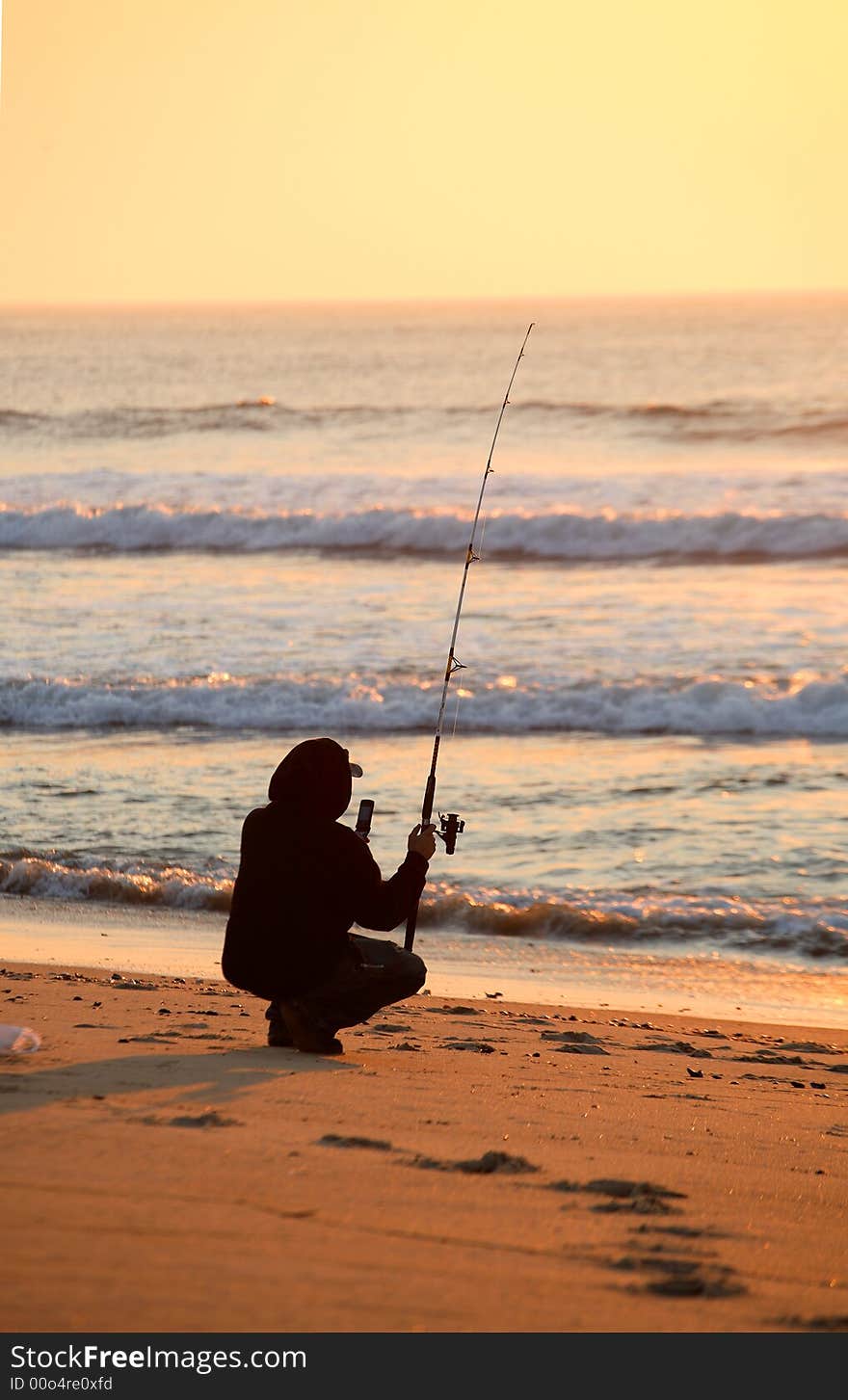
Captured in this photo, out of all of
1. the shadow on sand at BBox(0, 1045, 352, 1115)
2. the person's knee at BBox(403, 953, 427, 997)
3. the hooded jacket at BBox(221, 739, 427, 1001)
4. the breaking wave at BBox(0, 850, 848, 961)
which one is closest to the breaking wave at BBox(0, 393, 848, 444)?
the breaking wave at BBox(0, 850, 848, 961)

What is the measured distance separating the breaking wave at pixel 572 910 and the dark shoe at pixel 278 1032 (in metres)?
2.36

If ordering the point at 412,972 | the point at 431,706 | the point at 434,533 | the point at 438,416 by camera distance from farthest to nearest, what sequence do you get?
the point at 438,416, the point at 434,533, the point at 431,706, the point at 412,972

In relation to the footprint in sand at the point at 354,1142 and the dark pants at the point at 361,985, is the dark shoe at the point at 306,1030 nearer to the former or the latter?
the dark pants at the point at 361,985

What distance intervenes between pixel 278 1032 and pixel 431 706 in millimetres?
6528

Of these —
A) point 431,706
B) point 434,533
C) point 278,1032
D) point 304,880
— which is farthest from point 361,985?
point 434,533

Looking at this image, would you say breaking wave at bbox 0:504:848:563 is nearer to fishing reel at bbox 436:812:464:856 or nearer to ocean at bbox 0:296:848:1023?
ocean at bbox 0:296:848:1023

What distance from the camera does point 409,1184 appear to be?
2941 mm

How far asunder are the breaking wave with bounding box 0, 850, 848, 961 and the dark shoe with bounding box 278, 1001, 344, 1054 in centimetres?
240

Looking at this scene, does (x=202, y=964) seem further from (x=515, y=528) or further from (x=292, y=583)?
(x=515, y=528)

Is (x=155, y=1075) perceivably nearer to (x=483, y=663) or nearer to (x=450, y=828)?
(x=450, y=828)

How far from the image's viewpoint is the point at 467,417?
32.9m

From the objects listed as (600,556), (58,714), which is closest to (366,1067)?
(58,714)

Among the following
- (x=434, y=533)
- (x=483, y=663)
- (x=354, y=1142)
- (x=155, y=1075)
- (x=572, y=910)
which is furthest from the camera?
(x=434, y=533)

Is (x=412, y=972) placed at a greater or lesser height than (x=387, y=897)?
lesser
